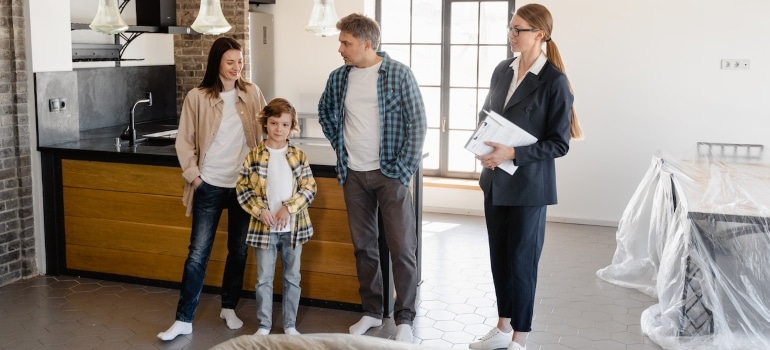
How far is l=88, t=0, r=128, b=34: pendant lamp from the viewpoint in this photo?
14.3ft

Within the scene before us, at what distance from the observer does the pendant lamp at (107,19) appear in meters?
4.35

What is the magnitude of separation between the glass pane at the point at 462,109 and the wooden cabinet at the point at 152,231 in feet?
10.9

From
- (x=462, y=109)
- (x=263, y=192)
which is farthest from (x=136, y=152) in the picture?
(x=462, y=109)

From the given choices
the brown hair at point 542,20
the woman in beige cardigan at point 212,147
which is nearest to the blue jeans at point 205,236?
the woman in beige cardigan at point 212,147

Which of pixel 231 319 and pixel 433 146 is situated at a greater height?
pixel 433 146

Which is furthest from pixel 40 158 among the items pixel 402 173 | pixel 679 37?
pixel 679 37

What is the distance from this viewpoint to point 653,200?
199 inches

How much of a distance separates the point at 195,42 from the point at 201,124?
3506 millimetres

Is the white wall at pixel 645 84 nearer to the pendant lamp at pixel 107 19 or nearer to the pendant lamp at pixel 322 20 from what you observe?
the pendant lamp at pixel 107 19

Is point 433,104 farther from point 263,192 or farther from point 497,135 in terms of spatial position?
point 497,135

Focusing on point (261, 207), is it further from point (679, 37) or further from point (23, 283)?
point (679, 37)

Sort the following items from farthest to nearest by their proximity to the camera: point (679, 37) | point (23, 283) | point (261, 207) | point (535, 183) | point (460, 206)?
1. point (460, 206)
2. point (679, 37)
3. point (23, 283)
4. point (261, 207)
5. point (535, 183)

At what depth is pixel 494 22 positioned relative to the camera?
7.31 m

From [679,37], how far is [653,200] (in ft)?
6.52
